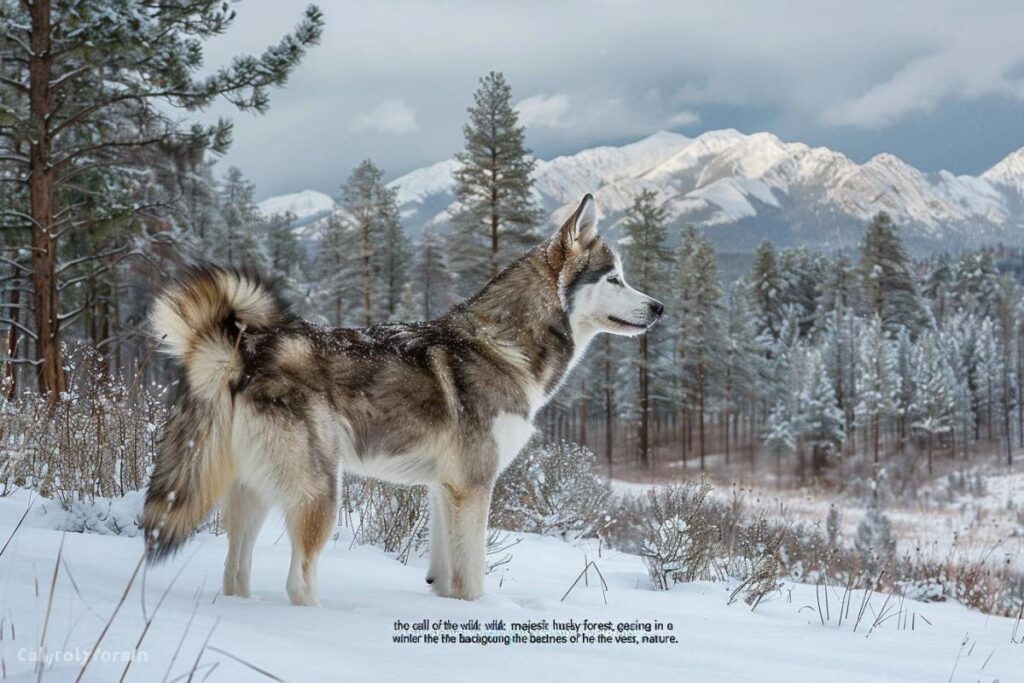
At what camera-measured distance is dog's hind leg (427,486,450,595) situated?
4.03 meters

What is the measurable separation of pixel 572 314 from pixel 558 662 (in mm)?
2475

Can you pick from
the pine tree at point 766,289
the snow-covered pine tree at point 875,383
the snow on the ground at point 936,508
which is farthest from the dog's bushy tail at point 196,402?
the pine tree at point 766,289

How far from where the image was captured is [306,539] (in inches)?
128

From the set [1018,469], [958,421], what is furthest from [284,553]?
[958,421]

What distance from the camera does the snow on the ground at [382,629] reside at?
2.05m

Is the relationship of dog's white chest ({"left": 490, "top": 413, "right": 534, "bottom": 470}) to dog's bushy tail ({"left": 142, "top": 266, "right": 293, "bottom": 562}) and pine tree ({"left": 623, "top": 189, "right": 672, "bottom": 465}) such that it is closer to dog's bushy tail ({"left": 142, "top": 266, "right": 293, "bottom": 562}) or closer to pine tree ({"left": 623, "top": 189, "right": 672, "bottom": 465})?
dog's bushy tail ({"left": 142, "top": 266, "right": 293, "bottom": 562})

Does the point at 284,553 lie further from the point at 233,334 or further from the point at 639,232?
the point at 639,232

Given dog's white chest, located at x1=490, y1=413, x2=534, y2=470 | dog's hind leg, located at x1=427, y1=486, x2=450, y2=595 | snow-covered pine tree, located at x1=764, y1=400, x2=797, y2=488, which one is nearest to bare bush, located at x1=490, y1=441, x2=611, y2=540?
dog's hind leg, located at x1=427, y1=486, x2=450, y2=595

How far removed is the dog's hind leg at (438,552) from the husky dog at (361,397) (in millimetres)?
13

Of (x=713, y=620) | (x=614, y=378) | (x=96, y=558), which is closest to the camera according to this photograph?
(x=96, y=558)

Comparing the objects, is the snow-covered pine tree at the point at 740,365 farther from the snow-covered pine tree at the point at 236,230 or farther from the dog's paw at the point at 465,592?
the dog's paw at the point at 465,592

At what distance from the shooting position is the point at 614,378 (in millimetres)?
44938

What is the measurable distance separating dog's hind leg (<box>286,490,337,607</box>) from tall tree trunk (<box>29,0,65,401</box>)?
12.4 meters

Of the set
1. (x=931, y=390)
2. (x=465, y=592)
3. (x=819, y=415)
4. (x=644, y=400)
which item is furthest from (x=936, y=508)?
(x=465, y=592)
